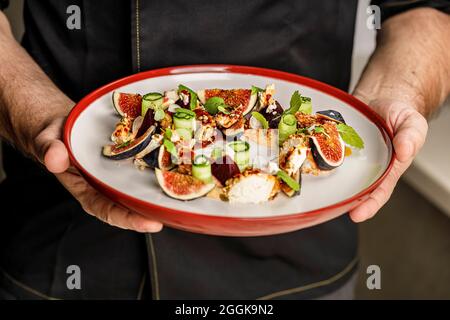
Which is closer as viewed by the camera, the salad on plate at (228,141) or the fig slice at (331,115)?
the salad on plate at (228,141)

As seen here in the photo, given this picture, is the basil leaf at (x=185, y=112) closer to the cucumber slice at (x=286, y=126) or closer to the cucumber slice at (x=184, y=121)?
the cucumber slice at (x=184, y=121)

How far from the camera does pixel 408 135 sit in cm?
124

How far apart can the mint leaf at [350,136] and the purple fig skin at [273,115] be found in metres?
0.14

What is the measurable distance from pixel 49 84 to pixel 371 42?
1875mm

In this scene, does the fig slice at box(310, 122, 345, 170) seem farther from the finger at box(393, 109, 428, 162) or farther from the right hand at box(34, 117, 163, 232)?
the right hand at box(34, 117, 163, 232)

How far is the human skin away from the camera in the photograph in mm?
1216

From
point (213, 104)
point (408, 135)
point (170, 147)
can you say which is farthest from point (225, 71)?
point (408, 135)

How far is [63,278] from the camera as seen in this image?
1.72m

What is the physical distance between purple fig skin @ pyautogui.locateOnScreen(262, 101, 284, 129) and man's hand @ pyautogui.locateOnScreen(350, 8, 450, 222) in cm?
27

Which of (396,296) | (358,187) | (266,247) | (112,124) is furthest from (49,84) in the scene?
(396,296)

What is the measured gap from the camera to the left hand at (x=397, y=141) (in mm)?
1200

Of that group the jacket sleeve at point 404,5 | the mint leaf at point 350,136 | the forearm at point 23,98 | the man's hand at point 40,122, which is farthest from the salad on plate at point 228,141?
the jacket sleeve at point 404,5

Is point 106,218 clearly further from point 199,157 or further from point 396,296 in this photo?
point 396,296

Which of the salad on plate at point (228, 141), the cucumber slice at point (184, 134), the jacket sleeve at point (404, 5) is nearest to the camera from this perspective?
the salad on plate at point (228, 141)
